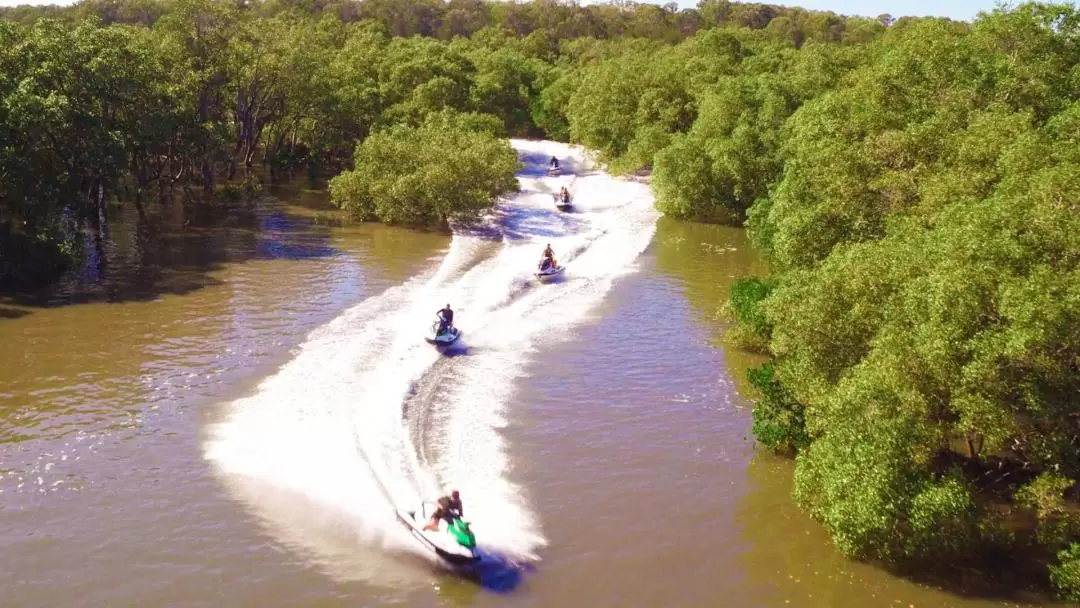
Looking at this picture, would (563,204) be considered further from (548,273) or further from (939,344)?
(939,344)

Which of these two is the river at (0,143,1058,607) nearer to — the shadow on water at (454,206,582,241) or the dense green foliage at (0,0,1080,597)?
the dense green foliage at (0,0,1080,597)

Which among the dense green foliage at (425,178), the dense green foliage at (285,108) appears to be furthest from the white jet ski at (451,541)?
the dense green foliage at (425,178)

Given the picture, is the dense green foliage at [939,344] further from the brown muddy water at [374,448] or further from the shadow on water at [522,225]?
the shadow on water at [522,225]

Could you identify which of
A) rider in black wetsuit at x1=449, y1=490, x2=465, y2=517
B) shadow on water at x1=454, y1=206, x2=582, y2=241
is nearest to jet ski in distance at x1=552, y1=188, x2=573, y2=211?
shadow on water at x1=454, y1=206, x2=582, y2=241

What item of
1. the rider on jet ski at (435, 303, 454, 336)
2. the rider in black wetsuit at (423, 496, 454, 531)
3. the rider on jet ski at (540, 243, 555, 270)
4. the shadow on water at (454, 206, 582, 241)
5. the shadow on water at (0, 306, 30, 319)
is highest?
the shadow on water at (454, 206, 582, 241)

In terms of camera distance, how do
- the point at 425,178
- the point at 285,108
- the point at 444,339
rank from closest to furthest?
the point at 444,339 < the point at 425,178 < the point at 285,108

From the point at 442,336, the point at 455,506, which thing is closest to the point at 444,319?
the point at 442,336
